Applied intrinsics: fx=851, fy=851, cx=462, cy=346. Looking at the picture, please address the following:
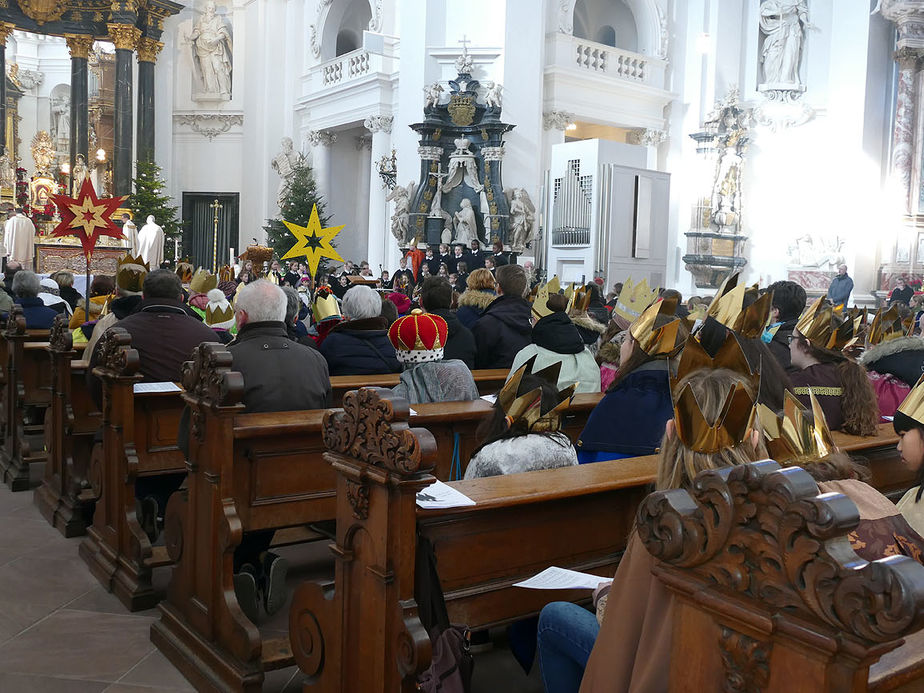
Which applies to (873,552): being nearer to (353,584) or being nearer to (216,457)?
(353,584)

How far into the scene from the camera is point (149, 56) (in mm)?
19703

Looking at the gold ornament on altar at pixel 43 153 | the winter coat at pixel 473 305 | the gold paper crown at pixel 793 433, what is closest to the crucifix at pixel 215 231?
the gold ornament on altar at pixel 43 153

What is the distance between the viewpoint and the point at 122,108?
19.0m

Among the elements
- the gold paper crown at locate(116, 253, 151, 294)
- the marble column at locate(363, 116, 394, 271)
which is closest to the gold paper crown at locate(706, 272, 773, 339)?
the gold paper crown at locate(116, 253, 151, 294)

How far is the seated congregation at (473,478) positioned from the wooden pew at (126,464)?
13mm

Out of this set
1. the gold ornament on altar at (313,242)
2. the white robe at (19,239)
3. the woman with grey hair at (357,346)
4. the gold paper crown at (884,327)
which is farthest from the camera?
the white robe at (19,239)

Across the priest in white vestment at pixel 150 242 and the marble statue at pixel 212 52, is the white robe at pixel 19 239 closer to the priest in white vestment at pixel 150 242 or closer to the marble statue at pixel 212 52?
the priest in white vestment at pixel 150 242

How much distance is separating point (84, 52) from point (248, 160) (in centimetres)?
427

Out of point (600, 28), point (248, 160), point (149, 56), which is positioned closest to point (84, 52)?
point (149, 56)

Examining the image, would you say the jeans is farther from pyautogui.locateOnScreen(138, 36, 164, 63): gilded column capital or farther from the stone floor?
pyautogui.locateOnScreen(138, 36, 164, 63): gilded column capital

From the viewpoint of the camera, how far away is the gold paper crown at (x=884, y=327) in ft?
16.9

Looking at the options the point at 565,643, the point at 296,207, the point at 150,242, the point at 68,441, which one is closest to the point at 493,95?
the point at 296,207

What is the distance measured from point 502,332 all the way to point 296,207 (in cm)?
1415

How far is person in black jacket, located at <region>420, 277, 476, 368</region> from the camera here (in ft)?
17.2
